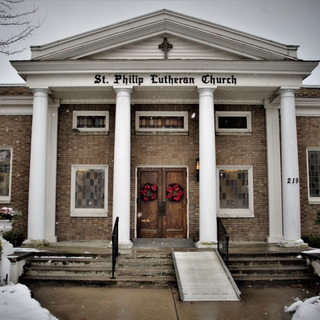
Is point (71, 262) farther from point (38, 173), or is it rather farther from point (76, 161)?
point (76, 161)

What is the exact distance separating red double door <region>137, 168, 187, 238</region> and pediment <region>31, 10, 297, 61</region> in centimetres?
396

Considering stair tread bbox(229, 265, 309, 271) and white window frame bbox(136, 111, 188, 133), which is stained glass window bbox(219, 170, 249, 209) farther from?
stair tread bbox(229, 265, 309, 271)

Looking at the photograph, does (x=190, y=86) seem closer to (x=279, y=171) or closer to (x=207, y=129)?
(x=207, y=129)

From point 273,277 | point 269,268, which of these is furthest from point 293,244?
point 273,277

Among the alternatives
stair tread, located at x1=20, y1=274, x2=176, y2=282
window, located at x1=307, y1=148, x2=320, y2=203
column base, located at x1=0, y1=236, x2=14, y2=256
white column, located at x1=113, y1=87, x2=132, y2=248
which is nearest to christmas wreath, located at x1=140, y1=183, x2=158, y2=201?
white column, located at x1=113, y1=87, x2=132, y2=248

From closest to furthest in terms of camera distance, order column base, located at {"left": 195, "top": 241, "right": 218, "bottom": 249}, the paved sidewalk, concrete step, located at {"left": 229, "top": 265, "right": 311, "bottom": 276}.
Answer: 1. the paved sidewalk
2. concrete step, located at {"left": 229, "top": 265, "right": 311, "bottom": 276}
3. column base, located at {"left": 195, "top": 241, "right": 218, "bottom": 249}

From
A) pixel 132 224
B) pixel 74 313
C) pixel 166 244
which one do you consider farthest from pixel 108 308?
pixel 132 224

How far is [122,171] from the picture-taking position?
1023cm

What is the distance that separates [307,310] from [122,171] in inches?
239

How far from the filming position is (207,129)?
10484 millimetres

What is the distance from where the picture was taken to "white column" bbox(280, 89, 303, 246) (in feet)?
33.8

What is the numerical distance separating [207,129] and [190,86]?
4.71 feet

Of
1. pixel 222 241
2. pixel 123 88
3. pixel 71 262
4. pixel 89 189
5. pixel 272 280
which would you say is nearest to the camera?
pixel 272 280

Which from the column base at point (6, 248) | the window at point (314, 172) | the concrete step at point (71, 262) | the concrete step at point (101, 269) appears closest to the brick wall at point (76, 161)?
the concrete step at point (101, 269)
